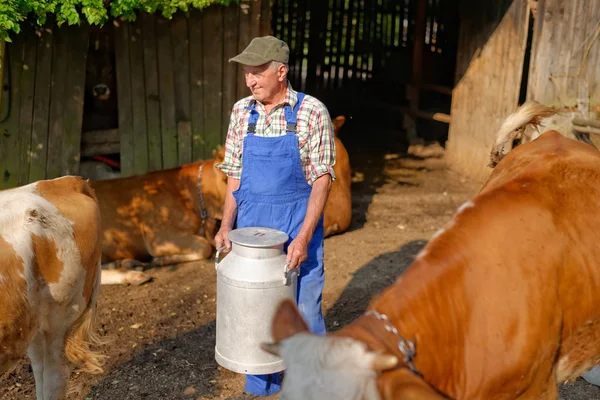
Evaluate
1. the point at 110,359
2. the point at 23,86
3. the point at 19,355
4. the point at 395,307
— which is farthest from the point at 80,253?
the point at 23,86

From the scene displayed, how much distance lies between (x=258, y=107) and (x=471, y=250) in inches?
64.2

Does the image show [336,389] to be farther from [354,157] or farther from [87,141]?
[354,157]

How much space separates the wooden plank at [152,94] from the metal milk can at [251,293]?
4517 millimetres

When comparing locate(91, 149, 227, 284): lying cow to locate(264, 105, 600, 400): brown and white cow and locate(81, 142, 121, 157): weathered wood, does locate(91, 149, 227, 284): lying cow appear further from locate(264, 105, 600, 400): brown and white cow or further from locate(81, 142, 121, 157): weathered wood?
locate(264, 105, 600, 400): brown and white cow

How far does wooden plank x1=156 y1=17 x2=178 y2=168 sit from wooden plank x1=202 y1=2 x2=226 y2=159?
1.19ft

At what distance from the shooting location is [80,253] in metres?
4.44

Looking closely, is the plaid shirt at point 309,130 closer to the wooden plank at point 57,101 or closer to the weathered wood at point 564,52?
the wooden plank at point 57,101

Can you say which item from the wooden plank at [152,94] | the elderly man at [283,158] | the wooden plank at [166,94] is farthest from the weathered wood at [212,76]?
the elderly man at [283,158]

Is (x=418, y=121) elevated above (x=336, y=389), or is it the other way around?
(x=336, y=389)

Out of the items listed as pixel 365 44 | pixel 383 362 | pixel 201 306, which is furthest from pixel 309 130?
pixel 365 44

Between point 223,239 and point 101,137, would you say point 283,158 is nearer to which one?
point 223,239

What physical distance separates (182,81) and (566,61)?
14.5 feet

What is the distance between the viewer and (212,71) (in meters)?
8.49

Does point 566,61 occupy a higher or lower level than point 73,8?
lower
